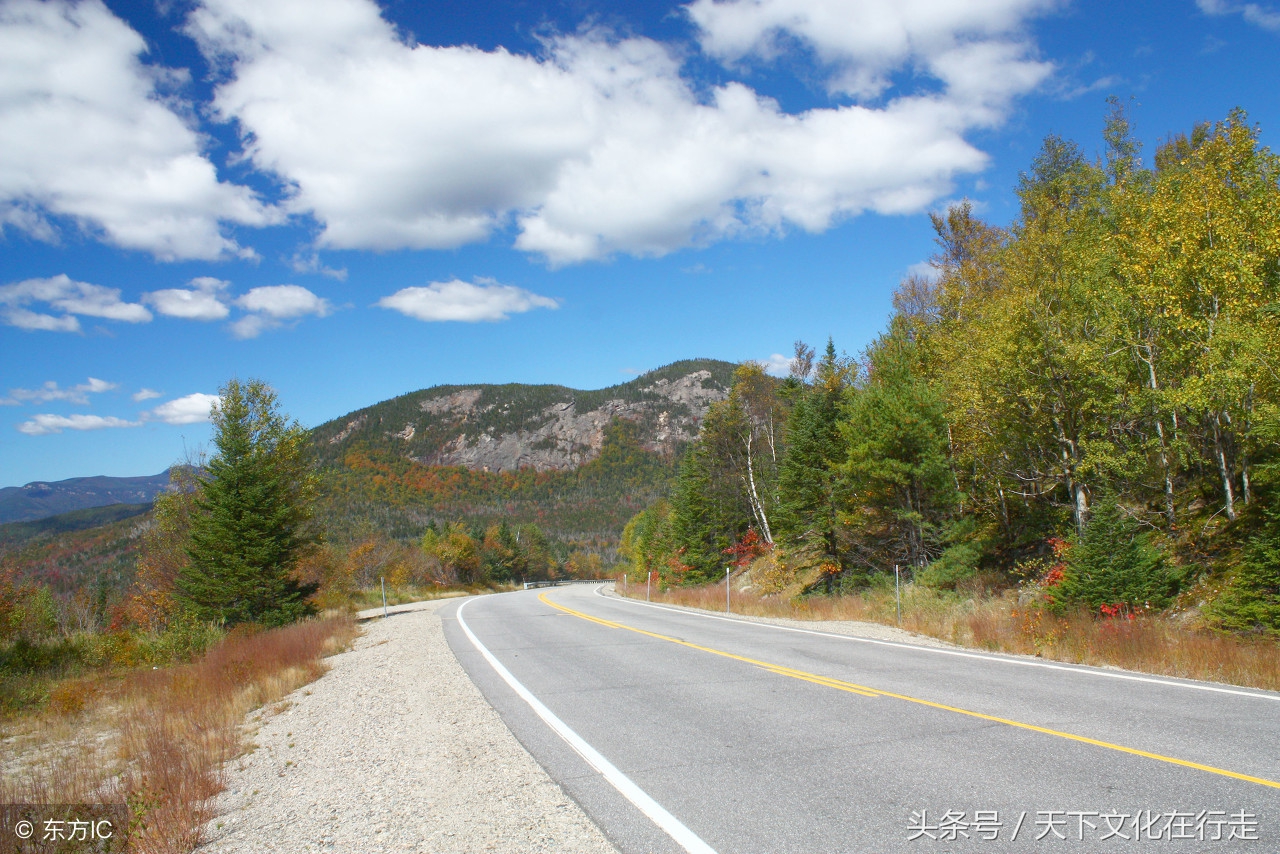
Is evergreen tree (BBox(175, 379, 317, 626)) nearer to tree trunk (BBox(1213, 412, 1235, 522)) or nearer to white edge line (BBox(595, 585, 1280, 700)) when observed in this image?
white edge line (BBox(595, 585, 1280, 700))

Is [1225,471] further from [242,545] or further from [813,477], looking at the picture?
[242,545]

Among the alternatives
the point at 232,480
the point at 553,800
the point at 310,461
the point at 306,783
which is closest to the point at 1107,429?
the point at 553,800

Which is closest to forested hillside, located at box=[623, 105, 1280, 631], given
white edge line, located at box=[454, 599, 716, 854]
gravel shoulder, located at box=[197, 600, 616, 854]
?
white edge line, located at box=[454, 599, 716, 854]

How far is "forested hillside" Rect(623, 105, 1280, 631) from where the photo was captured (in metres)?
13.2

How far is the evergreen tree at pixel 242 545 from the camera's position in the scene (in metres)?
26.1

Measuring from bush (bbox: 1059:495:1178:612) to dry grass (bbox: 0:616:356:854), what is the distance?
46.7ft

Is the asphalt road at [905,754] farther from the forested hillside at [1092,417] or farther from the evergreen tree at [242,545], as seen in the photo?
the evergreen tree at [242,545]

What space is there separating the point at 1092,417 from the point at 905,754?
16833 millimetres

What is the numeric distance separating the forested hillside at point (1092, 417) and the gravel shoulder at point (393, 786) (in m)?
11.2

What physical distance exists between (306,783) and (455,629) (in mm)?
14284

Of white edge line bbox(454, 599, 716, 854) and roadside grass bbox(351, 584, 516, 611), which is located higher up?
white edge line bbox(454, 599, 716, 854)

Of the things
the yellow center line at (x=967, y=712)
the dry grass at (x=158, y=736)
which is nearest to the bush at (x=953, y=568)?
the yellow center line at (x=967, y=712)

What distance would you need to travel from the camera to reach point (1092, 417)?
61.3 ft

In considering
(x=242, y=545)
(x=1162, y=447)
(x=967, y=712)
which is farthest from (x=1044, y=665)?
(x=242, y=545)
